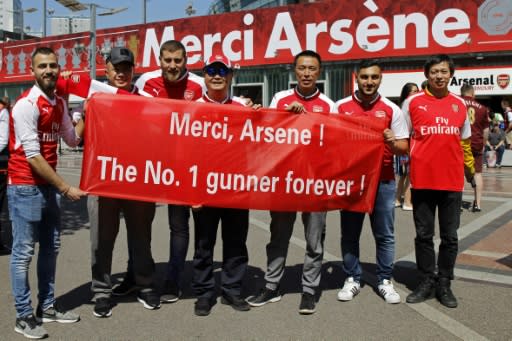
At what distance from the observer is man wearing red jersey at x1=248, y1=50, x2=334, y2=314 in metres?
4.71

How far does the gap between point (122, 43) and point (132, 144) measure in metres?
26.0

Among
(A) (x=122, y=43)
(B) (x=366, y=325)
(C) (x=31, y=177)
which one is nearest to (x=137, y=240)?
(C) (x=31, y=177)

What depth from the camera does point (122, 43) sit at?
29109mm

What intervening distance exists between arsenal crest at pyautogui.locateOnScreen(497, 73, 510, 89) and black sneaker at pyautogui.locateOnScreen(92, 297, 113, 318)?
18.3 meters

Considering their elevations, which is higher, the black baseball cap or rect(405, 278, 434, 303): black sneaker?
the black baseball cap

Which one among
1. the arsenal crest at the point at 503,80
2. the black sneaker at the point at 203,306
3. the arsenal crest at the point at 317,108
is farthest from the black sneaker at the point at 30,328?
the arsenal crest at the point at 503,80

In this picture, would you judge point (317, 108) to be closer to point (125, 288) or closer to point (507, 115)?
point (125, 288)

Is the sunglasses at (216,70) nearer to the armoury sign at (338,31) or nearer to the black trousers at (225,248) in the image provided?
the black trousers at (225,248)

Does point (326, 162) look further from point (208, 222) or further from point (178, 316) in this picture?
point (178, 316)

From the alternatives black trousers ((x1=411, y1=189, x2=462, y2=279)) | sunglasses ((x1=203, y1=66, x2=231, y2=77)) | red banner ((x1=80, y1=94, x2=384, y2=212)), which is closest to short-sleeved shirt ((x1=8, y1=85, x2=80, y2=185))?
red banner ((x1=80, y1=94, x2=384, y2=212))

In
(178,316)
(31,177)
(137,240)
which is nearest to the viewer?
(31,177)

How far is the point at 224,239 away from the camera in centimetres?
483

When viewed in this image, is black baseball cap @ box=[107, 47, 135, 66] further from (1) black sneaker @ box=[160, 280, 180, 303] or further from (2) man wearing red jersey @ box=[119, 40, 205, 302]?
(1) black sneaker @ box=[160, 280, 180, 303]

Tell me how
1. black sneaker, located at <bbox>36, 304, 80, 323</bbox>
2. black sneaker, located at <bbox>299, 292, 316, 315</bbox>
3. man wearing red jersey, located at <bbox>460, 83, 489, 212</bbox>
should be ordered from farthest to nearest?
1. man wearing red jersey, located at <bbox>460, 83, 489, 212</bbox>
2. black sneaker, located at <bbox>299, 292, 316, 315</bbox>
3. black sneaker, located at <bbox>36, 304, 80, 323</bbox>
